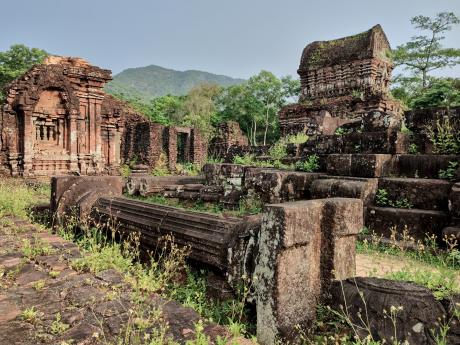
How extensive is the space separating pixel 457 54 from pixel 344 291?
105 ft

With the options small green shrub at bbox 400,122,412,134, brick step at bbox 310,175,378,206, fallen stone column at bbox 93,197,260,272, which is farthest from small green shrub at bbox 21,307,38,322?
small green shrub at bbox 400,122,412,134

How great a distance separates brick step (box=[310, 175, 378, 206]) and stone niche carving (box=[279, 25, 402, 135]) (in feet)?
31.0

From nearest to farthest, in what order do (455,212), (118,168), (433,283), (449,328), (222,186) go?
(449,328), (433,283), (455,212), (222,186), (118,168)

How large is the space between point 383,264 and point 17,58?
129ft

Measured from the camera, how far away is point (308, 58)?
62.2 ft

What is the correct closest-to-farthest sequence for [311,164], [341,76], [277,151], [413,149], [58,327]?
[58,327]
[413,149]
[311,164]
[277,151]
[341,76]

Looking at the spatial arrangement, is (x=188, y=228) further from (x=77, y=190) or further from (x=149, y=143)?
(x=149, y=143)

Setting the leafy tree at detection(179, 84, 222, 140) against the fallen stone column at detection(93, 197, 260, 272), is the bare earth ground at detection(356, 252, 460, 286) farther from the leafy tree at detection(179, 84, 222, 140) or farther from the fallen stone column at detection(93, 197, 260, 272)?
the leafy tree at detection(179, 84, 222, 140)

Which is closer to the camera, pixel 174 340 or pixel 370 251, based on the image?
pixel 174 340

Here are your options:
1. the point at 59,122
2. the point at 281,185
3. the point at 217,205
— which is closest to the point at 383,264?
the point at 281,185

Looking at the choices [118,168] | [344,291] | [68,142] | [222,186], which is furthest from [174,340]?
[118,168]

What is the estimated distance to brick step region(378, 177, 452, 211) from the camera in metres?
4.56

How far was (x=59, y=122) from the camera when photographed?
15.0 meters

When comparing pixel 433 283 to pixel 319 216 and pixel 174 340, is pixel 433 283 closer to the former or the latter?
pixel 319 216
